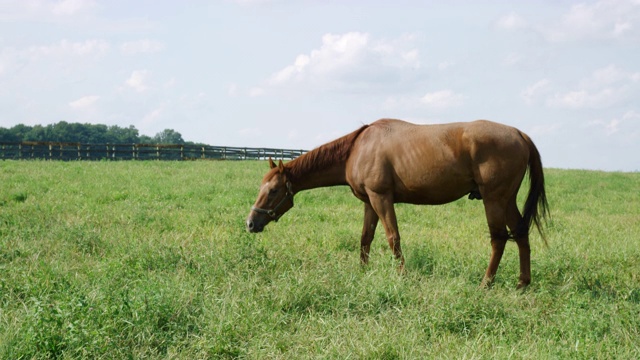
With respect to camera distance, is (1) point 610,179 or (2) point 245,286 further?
(1) point 610,179

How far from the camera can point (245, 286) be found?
5738 millimetres

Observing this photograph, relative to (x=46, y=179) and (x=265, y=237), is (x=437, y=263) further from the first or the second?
(x=46, y=179)

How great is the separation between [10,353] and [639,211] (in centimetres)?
1529

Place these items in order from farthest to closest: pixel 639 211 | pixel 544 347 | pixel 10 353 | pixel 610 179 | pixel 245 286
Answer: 1. pixel 610 179
2. pixel 639 211
3. pixel 245 286
4. pixel 544 347
5. pixel 10 353

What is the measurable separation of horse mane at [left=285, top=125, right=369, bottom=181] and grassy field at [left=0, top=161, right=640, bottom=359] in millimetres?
1095

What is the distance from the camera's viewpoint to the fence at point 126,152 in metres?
35.2

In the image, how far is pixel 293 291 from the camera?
548cm

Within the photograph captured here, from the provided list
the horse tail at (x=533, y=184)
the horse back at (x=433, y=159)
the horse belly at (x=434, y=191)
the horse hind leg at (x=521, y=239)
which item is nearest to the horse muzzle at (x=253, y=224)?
the horse back at (x=433, y=159)

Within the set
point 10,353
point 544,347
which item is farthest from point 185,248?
point 544,347

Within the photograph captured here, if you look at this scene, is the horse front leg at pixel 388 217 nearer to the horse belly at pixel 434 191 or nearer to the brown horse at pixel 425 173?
the brown horse at pixel 425 173

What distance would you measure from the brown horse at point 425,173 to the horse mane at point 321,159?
0.05ft

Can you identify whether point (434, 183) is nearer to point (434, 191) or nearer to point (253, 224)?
point (434, 191)

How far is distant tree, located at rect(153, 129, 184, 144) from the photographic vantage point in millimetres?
91188

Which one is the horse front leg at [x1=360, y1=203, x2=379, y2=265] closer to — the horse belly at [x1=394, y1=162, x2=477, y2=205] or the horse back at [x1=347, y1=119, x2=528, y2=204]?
the horse back at [x1=347, y1=119, x2=528, y2=204]
